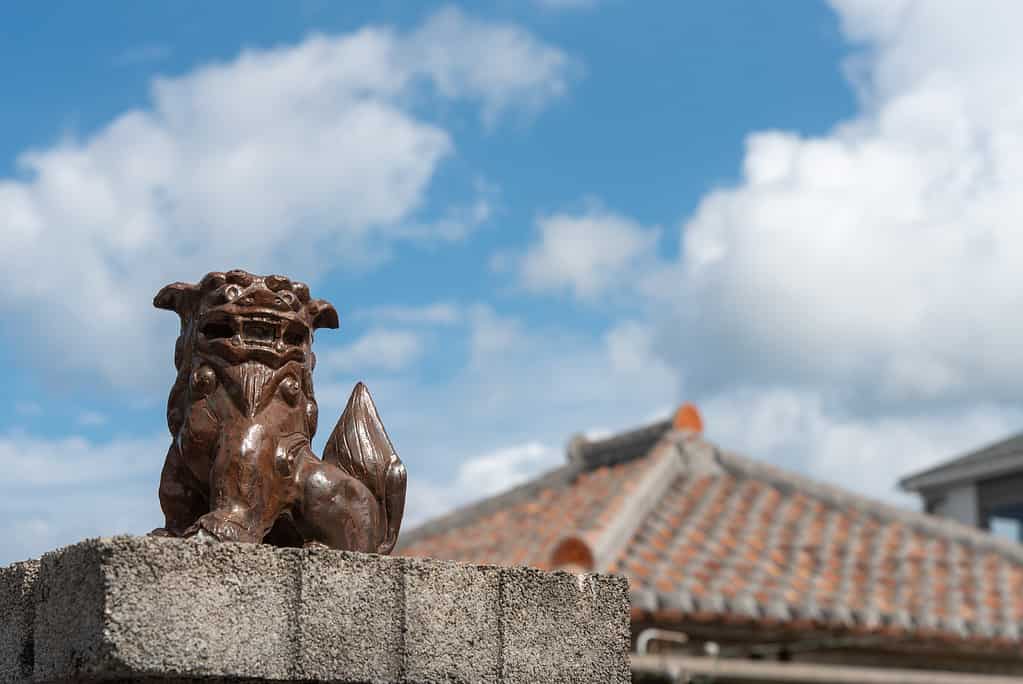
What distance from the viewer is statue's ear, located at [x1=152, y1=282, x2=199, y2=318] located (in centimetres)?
316

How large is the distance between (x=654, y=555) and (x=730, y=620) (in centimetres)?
110

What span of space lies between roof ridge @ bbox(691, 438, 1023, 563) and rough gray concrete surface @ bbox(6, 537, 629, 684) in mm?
9284

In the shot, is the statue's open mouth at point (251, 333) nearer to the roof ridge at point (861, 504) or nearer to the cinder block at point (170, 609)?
the cinder block at point (170, 609)

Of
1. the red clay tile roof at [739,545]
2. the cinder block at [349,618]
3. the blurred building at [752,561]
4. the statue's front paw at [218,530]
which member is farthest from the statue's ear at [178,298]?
the red clay tile roof at [739,545]

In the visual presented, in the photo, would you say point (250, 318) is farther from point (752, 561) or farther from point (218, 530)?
point (752, 561)

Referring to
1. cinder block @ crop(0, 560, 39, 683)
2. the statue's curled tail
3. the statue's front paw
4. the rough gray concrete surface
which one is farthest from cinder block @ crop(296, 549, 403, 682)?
cinder block @ crop(0, 560, 39, 683)

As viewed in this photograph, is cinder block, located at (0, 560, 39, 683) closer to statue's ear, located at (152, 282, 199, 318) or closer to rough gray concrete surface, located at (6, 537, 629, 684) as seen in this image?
rough gray concrete surface, located at (6, 537, 629, 684)

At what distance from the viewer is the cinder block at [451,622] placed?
8.72 feet

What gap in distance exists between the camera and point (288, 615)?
253 cm

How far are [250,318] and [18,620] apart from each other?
2.72 feet

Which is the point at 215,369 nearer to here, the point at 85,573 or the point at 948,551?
the point at 85,573

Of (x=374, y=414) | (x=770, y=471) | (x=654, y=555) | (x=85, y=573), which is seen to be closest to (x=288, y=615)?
(x=85, y=573)

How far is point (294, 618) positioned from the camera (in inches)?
99.7

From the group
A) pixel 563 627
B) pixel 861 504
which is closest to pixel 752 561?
pixel 861 504
